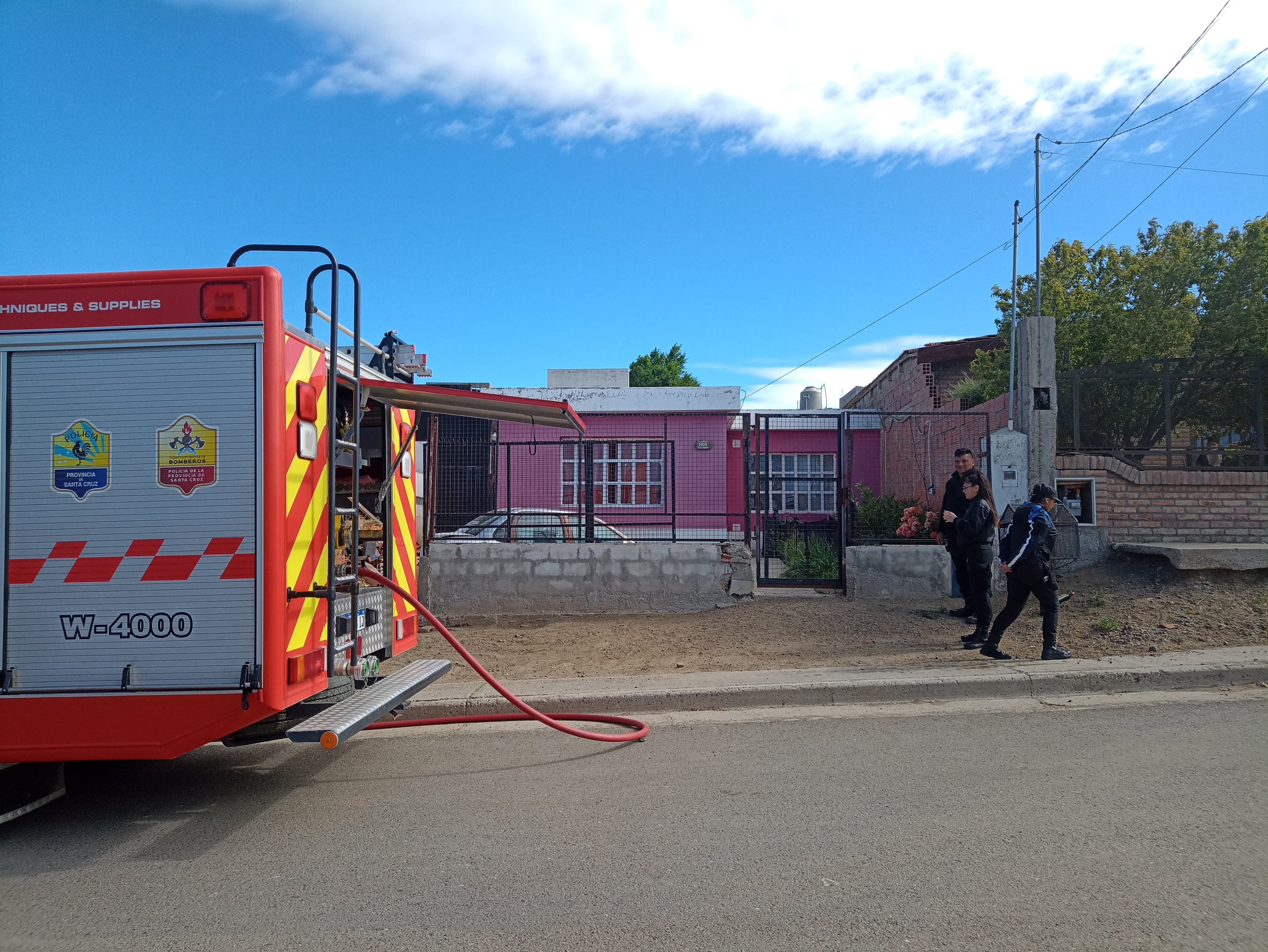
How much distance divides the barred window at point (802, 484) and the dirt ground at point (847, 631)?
91.5 inches

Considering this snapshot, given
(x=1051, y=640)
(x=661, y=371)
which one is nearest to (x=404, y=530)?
(x=1051, y=640)

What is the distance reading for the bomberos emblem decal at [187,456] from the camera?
13.6 ft

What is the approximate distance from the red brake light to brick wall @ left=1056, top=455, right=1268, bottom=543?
30.4ft

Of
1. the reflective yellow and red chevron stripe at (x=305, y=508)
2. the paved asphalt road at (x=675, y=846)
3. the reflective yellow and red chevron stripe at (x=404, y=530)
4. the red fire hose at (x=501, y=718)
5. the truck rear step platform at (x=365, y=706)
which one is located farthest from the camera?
the reflective yellow and red chevron stripe at (x=404, y=530)

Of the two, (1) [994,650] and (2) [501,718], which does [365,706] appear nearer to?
(2) [501,718]

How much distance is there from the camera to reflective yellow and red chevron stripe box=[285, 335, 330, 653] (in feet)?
14.1

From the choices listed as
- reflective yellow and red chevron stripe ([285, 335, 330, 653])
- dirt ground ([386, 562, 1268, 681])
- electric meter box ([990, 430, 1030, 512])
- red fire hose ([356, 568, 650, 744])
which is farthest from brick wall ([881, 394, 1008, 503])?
reflective yellow and red chevron stripe ([285, 335, 330, 653])

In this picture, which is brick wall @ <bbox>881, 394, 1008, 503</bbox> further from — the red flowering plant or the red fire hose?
the red fire hose

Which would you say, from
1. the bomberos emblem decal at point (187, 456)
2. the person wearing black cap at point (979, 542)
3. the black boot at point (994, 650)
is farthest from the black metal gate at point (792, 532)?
the bomberos emblem decal at point (187, 456)

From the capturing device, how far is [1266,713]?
5965mm

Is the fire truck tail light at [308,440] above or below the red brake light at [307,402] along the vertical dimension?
below

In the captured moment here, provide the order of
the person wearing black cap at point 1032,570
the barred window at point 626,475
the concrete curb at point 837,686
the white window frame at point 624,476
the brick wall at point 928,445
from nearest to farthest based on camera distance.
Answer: the concrete curb at point 837,686
the person wearing black cap at point 1032,570
the brick wall at point 928,445
the white window frame at point 624,476
the barred window at point 626,475

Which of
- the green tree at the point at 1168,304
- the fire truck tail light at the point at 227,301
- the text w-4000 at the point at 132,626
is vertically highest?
the green tree at the point at 1168,304

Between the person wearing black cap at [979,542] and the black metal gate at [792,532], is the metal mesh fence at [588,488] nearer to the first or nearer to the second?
the black metal gate at [792,532]
